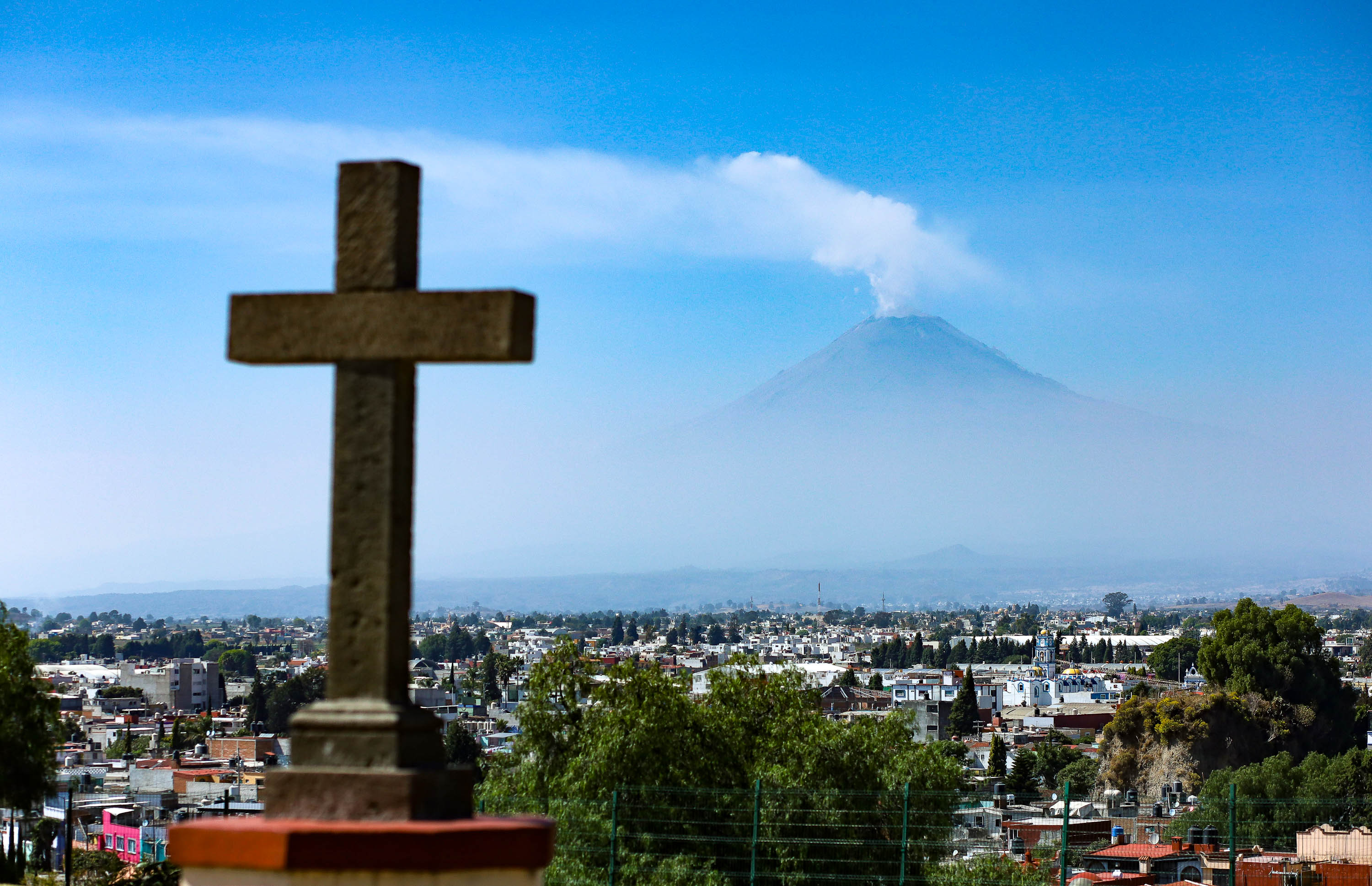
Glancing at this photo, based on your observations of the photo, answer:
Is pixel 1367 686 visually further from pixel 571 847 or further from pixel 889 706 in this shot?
pixel 571 847

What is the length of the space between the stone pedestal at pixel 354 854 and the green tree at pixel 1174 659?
129416mm

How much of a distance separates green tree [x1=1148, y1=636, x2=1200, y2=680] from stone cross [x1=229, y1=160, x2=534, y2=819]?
424ft

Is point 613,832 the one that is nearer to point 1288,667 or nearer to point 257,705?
point 1288,667

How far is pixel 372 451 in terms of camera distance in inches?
181

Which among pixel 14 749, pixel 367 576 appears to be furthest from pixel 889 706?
pixel 367 576

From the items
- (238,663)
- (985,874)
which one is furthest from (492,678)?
(985,874)

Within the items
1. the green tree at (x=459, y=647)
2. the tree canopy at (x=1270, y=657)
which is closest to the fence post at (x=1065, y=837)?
the tree canopy at (x=1270, y=657)

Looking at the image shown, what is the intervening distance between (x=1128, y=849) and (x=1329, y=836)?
19.3ft

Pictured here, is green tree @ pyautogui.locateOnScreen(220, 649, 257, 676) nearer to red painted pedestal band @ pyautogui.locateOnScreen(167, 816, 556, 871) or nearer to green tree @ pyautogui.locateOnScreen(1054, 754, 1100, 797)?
green tree @ pyautogui.locateOnScreen(1054, 754, 1100, 797)

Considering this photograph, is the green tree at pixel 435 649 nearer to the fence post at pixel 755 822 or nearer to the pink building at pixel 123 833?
the pink building at pixel 123 833

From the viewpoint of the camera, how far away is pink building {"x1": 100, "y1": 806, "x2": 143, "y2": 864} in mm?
36875

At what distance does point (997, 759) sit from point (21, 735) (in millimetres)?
54195

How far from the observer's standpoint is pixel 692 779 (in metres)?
20.9

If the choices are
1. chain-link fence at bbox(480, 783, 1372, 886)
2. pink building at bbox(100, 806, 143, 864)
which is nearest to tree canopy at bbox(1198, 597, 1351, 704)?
chain-link fence at bbox(480, 783, 1372, 886)
